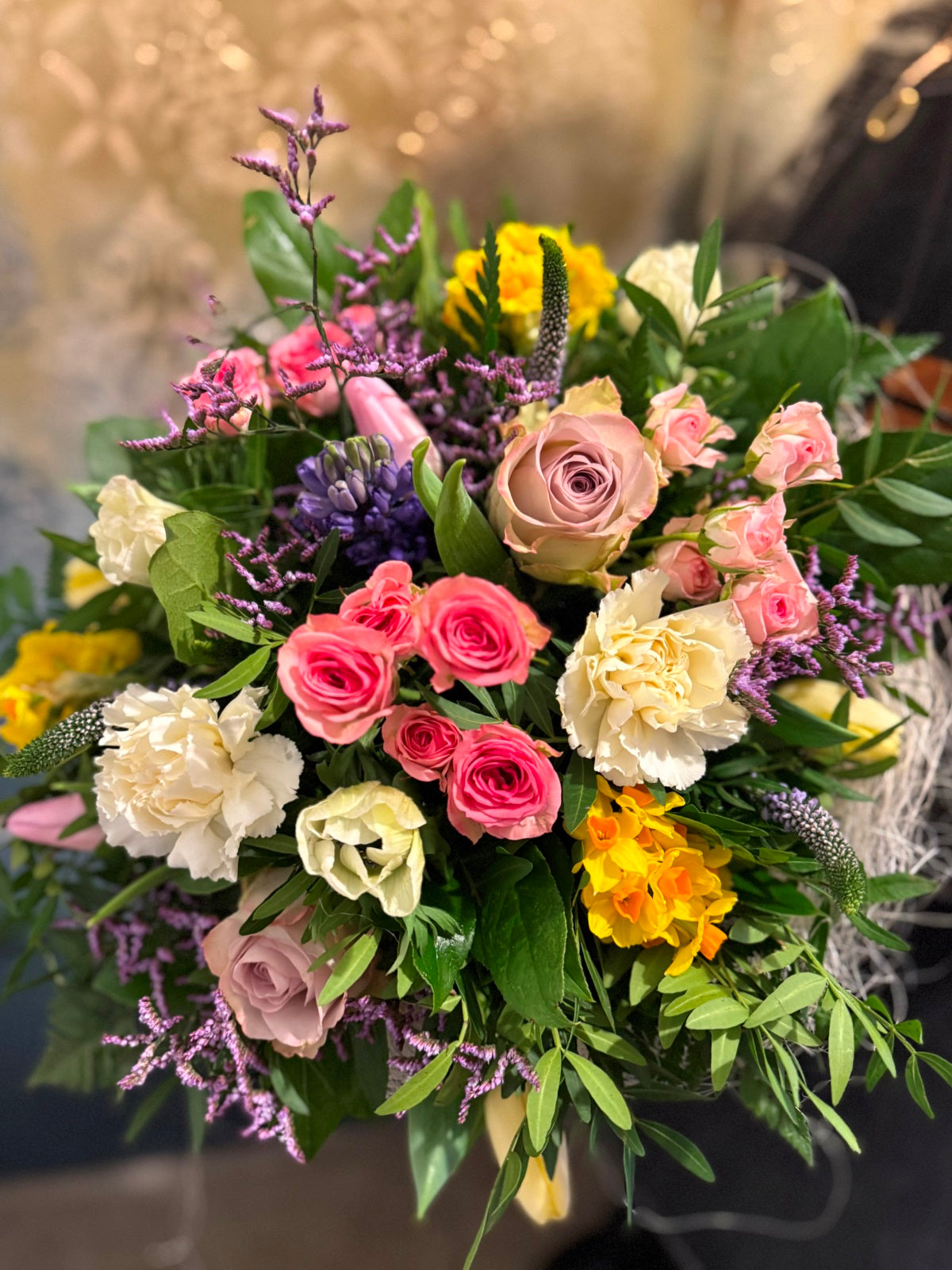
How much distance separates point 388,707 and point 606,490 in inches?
6.0

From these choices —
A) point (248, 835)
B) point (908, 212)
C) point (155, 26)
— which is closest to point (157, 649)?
point (248, 835)

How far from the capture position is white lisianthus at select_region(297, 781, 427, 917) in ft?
1.38

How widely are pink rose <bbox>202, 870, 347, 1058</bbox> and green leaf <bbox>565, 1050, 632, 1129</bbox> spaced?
134 millimetres

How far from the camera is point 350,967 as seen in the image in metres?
0.44

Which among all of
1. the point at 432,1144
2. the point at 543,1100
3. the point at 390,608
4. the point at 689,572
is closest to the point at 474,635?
the point at 390,608

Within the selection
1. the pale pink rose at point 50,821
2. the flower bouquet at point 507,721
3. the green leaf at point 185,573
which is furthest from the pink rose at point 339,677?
the pale pink rose at point 50,821

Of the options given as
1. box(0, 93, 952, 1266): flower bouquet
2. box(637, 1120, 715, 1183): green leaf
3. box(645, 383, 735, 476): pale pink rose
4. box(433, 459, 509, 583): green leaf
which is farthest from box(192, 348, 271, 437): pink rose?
box(637, 1120, 715, 1183): green leaf

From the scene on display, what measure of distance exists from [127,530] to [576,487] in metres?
0.27

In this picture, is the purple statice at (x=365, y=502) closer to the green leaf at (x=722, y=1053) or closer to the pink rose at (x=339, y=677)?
the pink rose at (x=339, y=677)

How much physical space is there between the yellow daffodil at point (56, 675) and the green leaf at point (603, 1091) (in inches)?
17.0

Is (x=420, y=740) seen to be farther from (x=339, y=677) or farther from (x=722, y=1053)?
(x=722, y=1053)

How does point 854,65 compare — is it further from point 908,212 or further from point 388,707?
point 388,707

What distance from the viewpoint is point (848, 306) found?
0.82 metres

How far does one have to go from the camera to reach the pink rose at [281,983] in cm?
48
